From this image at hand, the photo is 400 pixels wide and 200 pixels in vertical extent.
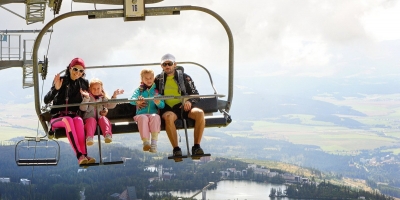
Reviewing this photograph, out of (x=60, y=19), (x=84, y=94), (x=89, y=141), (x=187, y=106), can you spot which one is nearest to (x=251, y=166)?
(x=187, y=106)

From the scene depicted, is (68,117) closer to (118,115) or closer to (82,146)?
(82,146)

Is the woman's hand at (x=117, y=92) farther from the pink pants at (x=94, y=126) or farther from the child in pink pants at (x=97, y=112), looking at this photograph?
the pink pants at (x=94, y=126)

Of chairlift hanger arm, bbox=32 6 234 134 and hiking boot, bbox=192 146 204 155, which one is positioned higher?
chairlift hanger arm, bbox=32 6 234 134

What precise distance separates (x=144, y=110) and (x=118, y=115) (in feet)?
2.17

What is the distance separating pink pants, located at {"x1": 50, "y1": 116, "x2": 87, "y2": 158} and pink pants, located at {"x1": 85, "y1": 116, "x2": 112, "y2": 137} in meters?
0.06

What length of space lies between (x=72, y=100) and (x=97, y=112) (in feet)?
0.89

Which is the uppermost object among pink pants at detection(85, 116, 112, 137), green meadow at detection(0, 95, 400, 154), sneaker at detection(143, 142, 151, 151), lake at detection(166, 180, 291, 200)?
green meadow at detection(0, 95, 400, 154)

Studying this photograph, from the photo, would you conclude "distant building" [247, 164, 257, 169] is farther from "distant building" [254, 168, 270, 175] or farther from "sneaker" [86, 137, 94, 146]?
"sneaker" [86, 137, 94, 146]

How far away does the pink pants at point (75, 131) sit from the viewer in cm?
749

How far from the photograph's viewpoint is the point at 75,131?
24.6 ft

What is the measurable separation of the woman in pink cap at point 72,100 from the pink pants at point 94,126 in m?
0.06

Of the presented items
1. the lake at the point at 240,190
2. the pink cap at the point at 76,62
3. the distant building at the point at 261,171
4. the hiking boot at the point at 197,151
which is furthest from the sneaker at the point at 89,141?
the distant building at the point at 261,171

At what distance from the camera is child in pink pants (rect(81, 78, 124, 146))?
7.57 m

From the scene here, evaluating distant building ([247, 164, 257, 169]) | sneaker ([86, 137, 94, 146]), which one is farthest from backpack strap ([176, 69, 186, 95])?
distant building ([247, 164, 257, 169])
